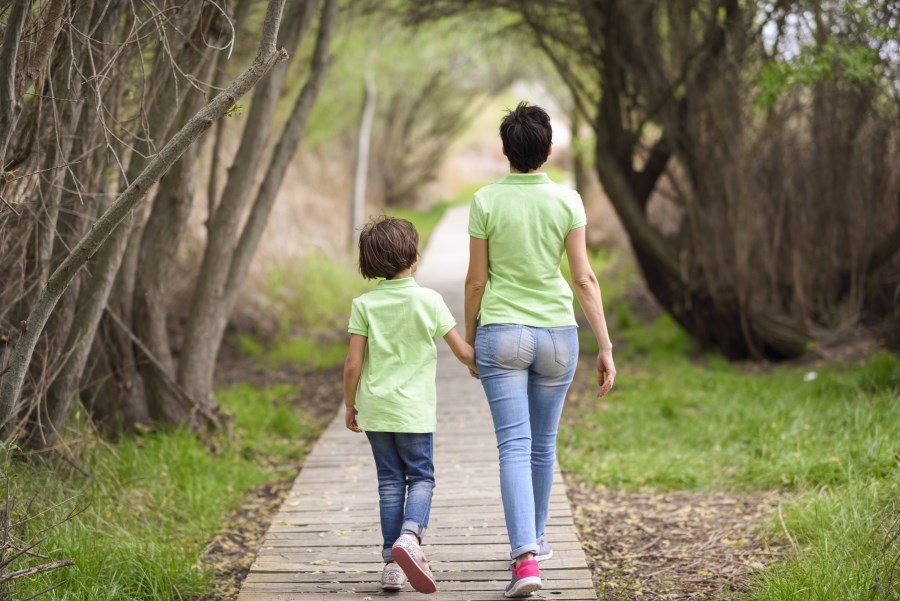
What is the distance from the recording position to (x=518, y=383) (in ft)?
11.6

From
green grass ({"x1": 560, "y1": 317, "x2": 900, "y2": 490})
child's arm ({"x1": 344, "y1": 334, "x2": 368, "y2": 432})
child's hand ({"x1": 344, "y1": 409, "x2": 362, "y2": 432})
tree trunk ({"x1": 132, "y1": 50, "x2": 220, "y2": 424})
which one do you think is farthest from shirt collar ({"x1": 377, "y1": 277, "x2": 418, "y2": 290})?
tree trunk ({"x1": 132, "y1": 50, "x2": 220, "y2": 424})

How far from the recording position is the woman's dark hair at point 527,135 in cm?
344

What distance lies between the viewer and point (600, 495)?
5676 millimetres

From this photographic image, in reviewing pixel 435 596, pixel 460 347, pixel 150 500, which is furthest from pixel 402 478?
pixel 150 500

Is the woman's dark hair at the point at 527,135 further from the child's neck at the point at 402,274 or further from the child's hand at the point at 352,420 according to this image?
the child's hand at the point at 352,420

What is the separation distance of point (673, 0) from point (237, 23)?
4.19m

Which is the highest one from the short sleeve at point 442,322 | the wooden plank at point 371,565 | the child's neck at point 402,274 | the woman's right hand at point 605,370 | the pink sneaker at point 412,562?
the child's neck at point 402,274

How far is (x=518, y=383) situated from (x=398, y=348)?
0.50 metres

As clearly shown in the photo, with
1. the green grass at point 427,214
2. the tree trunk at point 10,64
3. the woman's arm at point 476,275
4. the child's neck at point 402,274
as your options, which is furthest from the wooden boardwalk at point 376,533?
the green grass at point 427,214

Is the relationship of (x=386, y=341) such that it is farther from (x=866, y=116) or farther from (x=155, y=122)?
(x=866, y=116)

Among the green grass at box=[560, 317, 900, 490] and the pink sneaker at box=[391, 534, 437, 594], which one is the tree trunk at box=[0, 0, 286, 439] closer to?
the pink sneaker at box=[391, 534, 437, 594]

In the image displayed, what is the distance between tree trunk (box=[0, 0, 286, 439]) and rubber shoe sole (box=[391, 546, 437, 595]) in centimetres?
156

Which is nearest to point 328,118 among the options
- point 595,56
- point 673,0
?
point 595,56

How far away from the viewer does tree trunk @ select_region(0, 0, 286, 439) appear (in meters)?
3.16
